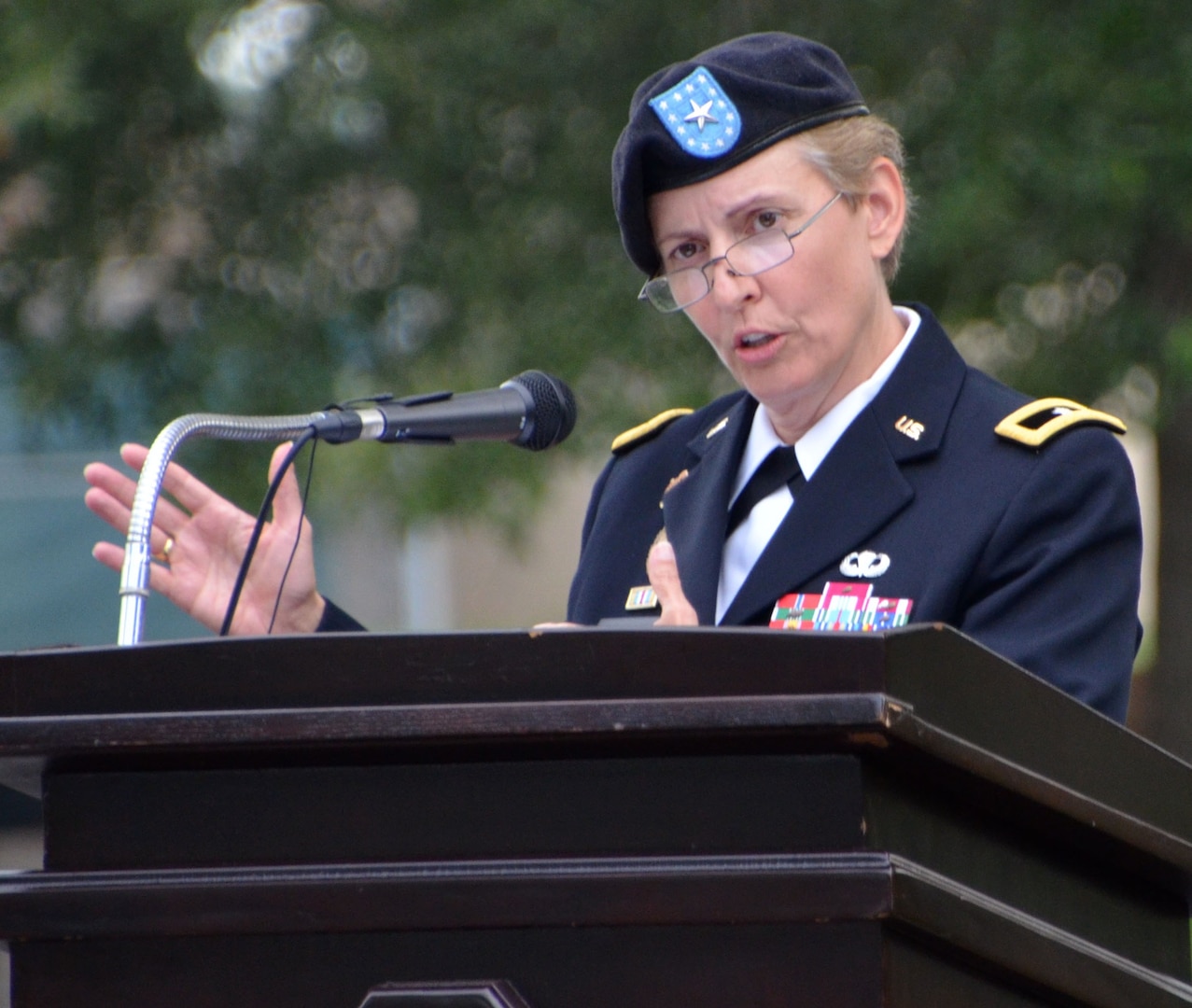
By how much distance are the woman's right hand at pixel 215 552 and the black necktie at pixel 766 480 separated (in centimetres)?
51

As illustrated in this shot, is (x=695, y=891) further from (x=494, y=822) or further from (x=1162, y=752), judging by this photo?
(x=1162, y=752)

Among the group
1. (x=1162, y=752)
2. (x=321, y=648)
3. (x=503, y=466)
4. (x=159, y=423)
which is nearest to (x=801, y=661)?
(x=321, y=648)

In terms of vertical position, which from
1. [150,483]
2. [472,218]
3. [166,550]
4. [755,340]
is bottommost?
[150,483]

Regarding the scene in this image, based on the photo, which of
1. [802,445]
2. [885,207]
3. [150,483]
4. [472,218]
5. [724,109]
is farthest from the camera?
[472,218]

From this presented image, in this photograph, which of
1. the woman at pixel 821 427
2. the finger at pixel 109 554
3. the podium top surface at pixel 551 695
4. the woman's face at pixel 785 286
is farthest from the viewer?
the woman's face at pixel 785 286

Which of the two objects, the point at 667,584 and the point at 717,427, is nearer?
the point at 667,584

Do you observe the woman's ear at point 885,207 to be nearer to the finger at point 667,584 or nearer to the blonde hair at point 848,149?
the blonde hair at point 848,149

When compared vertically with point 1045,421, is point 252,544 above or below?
below

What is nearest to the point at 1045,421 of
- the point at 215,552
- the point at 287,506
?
the point at 287,506

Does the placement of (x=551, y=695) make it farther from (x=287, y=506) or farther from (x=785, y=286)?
(x=785, y=286)

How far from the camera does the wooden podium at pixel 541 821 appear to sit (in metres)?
→ 1.24

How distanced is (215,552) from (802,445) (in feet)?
2.31

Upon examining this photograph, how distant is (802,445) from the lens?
2.21 m

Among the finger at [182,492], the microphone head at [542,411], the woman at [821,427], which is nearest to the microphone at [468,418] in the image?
the microphone head at [542,411]
